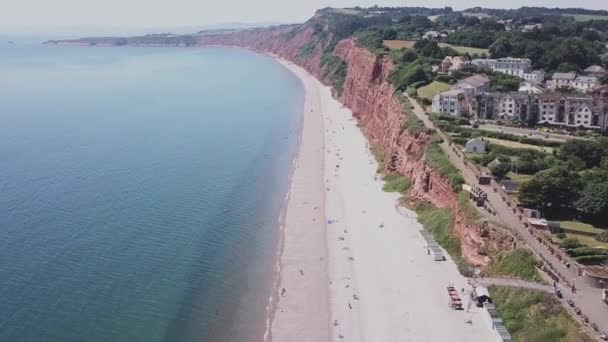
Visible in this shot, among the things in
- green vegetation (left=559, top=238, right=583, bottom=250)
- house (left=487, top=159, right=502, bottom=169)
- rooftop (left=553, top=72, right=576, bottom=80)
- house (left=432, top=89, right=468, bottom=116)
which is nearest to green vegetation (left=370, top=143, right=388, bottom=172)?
house (left=432, top=89, right=468, bottom=116)

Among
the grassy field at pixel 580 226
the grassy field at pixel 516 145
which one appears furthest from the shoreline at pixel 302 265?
the grassy field at pixel 516 145

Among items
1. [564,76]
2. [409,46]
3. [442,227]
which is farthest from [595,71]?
[442,227]

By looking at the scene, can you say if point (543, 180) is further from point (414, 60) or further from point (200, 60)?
point (200, 60)

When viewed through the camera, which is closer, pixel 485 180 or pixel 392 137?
pixel 485 180

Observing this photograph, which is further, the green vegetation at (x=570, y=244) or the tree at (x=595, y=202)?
the tree at (x=595, y=202)

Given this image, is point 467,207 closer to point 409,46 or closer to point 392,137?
point 392,137

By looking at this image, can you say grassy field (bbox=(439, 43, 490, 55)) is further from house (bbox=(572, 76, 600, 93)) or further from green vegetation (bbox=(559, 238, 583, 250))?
green vegetation (bbox=(559, 238, 583, 250))

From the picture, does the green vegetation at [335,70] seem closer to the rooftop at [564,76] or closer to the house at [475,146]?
the rooftop at [564,76]
